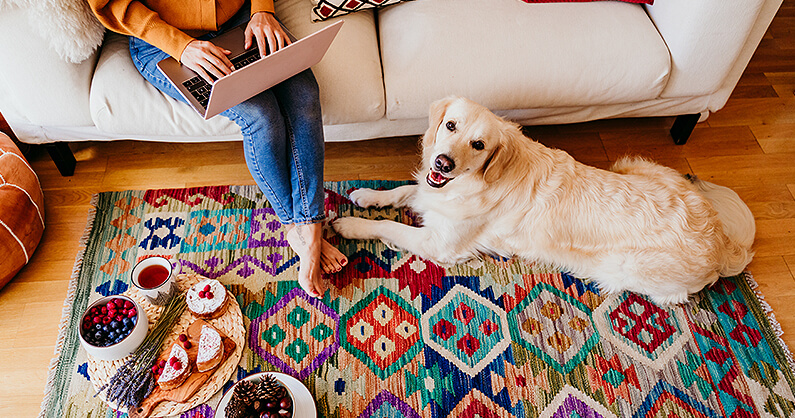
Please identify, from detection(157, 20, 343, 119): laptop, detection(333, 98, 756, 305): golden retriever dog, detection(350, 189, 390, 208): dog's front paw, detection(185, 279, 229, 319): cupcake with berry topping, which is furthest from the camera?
detection(350, 189, 390, 208): dog's front paw

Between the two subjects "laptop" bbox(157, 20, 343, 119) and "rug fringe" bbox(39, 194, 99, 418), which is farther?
"rug fringe" bbox(39, 194, 99, 418)

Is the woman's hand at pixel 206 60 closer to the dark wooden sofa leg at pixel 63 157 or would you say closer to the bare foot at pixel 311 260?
the bare foot at pixel 311 260

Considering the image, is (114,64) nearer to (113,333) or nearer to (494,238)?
(113,333)

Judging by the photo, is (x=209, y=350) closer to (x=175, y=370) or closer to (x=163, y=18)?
(x=175, y=370)

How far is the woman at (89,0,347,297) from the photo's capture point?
1.55 meters

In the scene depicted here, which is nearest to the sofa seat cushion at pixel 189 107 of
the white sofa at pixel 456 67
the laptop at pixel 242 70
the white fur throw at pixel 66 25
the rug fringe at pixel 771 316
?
the white sofa at pixel 456 67

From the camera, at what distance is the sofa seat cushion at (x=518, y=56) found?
6.05 ft

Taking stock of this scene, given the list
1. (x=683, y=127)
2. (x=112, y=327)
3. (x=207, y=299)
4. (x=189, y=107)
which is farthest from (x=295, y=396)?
(x=683, y=127)

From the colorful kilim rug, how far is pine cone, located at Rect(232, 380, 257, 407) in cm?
23

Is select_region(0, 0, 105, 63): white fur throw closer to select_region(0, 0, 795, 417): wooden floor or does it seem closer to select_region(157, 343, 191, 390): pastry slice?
select_region(0, 0, 795, 417): wooden floor

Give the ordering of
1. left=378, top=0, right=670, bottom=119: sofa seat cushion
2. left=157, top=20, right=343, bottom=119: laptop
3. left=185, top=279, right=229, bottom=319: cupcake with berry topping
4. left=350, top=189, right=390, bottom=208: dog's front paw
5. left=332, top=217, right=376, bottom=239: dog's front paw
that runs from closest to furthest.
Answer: left=157, top=20, right=343, bottom=119: laptop → left=185, top=279, right=229, bottom=319: cupcake with berry topping → left=378, top=0, right=670, bottom=119: sofa seat cushion → left=332, top=217, right=376, bottom=239: dog's front paw → left=350, top=189, right=390, bottom=208: dog's front paw

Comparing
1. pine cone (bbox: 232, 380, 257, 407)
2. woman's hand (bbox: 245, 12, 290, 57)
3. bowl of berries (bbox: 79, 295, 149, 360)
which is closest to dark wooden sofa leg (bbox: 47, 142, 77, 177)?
bowl of berries (bbox: 79, 295, 149, 360)

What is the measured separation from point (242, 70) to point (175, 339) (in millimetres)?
960

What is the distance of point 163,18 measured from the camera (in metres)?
1.62
